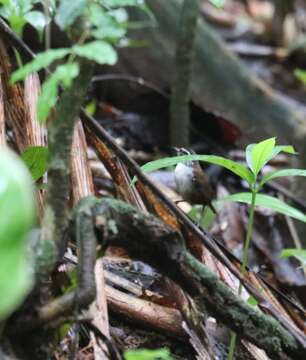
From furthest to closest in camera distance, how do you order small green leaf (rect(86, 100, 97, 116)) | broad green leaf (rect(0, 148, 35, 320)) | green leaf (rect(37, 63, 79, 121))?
1. small green leaf (rect(86, 100, 97, 116))
2. green leaf (rect(37, 63, 79, 121))
3. broad green leaf (rect(0, 148, 35, 320))

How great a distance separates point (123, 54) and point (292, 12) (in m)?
2.71

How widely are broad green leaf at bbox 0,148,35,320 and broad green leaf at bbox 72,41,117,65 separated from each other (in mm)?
252

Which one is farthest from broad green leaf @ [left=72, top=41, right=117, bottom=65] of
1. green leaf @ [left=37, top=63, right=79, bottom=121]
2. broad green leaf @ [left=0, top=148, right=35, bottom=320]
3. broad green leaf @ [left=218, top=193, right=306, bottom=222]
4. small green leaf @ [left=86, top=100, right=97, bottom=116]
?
small green leaf @ [left=86, top=100, right=97, bottom=116]

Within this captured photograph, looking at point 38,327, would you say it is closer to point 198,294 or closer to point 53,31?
point 198,294

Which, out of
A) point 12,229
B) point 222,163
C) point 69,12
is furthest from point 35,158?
point 12,229

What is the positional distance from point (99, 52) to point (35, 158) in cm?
56

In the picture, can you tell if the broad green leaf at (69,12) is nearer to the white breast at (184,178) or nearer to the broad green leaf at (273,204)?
the broad green leaf at (273,204)

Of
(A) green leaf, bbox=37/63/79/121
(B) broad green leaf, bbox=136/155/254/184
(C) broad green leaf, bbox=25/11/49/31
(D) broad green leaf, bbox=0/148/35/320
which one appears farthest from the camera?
(C) broad green leaf, bbox=25/11/49/31

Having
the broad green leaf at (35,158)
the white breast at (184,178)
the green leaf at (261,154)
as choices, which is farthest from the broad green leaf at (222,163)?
the white breast at (184,178)

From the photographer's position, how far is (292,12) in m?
6.00

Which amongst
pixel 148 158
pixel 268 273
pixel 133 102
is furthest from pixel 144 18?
pixel 268 273

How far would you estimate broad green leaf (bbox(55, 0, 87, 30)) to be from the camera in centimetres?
95

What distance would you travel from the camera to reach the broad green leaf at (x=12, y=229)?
2.24 ft

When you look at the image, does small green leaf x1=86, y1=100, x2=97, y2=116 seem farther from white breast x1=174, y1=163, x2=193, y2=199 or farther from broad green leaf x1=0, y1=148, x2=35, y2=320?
broad green leaf x1=0, y1=148, x2=35, y2=320
